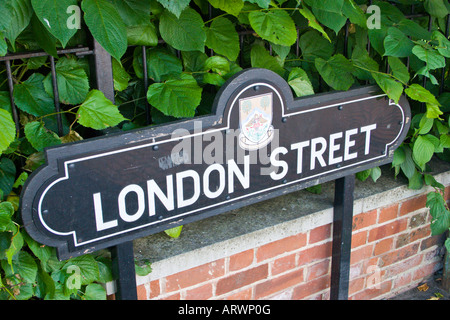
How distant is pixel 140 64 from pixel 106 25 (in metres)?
0.30

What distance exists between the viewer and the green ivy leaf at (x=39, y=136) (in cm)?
145

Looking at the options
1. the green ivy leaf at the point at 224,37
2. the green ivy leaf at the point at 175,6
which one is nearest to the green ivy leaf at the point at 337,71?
the green ivy leaf at the point at 224,37

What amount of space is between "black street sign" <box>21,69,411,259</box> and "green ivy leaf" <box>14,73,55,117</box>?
0.78 feet

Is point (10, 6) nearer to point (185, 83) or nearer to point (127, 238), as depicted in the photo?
point (185, 83)

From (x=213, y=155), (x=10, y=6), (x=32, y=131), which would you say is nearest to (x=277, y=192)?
(x=213, y=155)

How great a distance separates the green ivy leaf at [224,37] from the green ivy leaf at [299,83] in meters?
0.25

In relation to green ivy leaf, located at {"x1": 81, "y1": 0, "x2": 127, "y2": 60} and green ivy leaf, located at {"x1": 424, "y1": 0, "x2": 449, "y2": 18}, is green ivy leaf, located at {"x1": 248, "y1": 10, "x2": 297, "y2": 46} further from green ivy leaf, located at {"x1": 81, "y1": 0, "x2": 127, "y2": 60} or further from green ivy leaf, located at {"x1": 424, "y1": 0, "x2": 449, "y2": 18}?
green ivy leaf, located at {"x1": 424, "y1": 0, "x2": 449, "y2": 18}

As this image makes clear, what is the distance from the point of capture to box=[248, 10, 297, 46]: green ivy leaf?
1678mm

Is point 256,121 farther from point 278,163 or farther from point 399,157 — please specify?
point 399,157

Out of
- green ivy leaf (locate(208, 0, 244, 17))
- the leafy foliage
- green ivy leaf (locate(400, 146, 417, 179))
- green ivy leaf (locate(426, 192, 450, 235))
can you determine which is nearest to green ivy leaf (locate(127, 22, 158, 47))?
the leafy foliage

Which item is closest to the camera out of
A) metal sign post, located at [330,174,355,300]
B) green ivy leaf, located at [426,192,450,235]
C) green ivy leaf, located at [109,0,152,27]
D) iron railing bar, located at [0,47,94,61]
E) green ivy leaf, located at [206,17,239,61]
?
iron railing bar, located at [0,47,94,61]

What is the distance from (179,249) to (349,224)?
77 cm

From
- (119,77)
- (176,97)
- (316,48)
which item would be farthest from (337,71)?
(119,77)

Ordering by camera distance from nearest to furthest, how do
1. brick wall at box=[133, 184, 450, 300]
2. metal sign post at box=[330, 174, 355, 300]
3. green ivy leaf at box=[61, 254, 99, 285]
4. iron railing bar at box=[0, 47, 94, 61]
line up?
1. iron railing bar at box=[0, 47, 94, 61]
2. green ivy leaf at box=[61, 254, 99, 285]
3. brick wall at box=[133, 184, 450, 300]
4. metal sign post at box=[330, 174, 355, 300]
